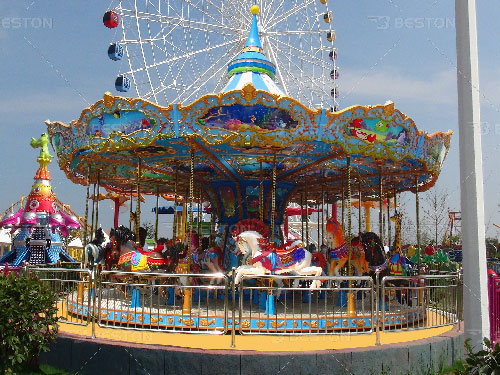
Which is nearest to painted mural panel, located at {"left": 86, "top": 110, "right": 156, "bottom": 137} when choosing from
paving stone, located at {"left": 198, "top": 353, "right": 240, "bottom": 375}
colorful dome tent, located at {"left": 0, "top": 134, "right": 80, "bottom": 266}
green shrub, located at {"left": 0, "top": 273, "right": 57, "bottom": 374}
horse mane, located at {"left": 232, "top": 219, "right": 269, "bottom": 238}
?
horse mane, located at {"left": 232, "top": 219, "right": 269, "bottom": 238}

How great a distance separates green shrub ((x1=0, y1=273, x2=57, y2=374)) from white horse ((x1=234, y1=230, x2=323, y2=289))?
3.31 metres

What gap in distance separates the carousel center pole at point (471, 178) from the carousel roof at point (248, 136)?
280 cm

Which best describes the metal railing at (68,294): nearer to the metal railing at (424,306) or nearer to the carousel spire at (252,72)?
the metal railing at (424,306)

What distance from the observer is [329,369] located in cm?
578

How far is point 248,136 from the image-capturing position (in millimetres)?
7816

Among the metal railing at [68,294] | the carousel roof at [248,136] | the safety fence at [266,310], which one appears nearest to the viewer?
the safety fence at [266,310]

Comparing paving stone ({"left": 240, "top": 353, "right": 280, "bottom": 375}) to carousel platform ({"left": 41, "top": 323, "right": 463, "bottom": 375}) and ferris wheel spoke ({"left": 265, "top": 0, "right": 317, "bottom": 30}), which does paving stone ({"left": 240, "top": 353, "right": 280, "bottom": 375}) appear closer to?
carousel platform ({"left": 41, "top": 323, "right": 463, "bottom": 375})

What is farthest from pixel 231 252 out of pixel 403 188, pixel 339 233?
pixel 403 188

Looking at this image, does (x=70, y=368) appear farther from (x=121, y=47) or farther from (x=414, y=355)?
(x=121, y=47)

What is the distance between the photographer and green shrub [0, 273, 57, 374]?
562 cm

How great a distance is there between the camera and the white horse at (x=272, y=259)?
8.38 m

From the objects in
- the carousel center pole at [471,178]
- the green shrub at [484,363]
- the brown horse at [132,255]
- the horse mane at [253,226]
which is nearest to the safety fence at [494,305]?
the carousel center pole at [471,178]

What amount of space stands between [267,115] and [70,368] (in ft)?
14.9

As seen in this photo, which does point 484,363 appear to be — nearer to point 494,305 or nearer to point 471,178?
point 471,178
